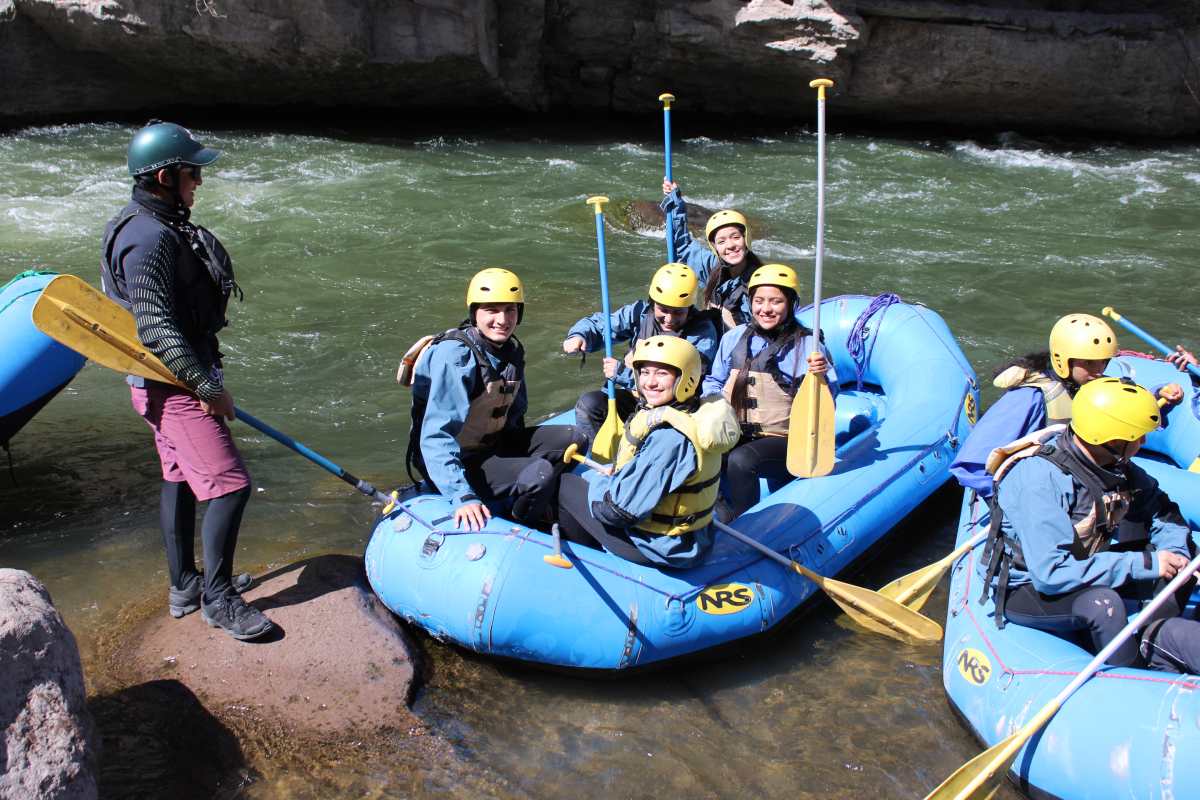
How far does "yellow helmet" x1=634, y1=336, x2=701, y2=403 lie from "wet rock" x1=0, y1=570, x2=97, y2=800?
1.97 metres

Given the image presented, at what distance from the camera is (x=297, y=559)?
4.67 meters

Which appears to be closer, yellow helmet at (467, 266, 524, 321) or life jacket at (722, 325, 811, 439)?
yellow helmet at (467, 266, 524, 321)

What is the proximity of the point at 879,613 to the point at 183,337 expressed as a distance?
2.73 m

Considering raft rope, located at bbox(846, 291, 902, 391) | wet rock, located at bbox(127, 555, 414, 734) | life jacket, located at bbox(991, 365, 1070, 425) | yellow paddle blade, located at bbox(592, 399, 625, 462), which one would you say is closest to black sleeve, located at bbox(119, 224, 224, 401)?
wet rock, located at bbox(127, 555, 414, 734)

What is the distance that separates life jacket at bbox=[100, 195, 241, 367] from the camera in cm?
345

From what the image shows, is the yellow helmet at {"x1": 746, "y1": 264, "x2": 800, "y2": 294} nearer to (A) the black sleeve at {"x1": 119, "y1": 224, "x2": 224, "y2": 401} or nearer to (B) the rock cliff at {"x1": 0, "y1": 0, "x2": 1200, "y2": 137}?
(A) the black sleeve at {"x1": 119, "y1": 224, "x2": 224, "y2": 401}

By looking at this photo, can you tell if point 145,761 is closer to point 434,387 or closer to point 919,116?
point 434,387

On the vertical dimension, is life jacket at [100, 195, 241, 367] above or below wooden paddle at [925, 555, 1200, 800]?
above

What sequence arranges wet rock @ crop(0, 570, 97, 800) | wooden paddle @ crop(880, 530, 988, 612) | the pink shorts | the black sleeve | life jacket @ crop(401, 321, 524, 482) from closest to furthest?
wet rock @ crop(0, 570, 97, 800) → the black sleeve → the pink shorts → life jacket @ crop(401, 321, 524, 482) → wooden paddle @ crop(880, 530, 988, 612)

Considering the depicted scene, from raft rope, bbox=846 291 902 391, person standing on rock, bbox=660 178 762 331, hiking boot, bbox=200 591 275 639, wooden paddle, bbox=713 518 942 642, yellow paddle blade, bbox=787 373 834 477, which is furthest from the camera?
raft rope, bbox=846 291 902 391

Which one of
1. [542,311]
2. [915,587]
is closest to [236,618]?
[915,587]

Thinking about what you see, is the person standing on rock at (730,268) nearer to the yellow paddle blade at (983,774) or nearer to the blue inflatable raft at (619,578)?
the blue inflatable raft at (619,578)

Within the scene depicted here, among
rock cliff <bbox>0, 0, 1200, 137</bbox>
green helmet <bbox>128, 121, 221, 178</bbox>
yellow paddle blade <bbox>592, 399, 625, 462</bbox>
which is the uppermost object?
rock cliff <bbox>0, 0, 1200, 137</bbox>

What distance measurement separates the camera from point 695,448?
12.2 ft
